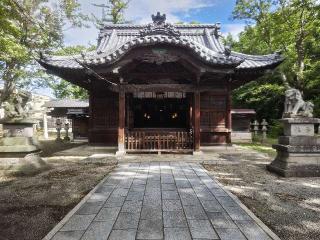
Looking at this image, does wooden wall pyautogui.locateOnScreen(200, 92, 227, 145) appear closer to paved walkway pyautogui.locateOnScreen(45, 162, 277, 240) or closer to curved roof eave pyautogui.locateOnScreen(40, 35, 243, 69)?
curved roof eave pyautogui.locateOnScreen(40, 35, 243, 69)

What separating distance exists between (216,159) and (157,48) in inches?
206

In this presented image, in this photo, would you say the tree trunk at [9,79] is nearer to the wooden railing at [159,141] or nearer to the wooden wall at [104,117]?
the wooden wall at [104,117]

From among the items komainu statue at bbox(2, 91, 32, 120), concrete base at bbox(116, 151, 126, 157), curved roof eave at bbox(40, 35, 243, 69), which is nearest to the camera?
komainu statue at bbox(2, 91, 32, 120)

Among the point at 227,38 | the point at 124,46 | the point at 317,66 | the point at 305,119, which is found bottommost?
the point at 305,119

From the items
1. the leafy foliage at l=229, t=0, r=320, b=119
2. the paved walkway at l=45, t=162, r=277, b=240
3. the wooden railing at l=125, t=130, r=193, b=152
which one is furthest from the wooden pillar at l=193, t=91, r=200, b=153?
the leafy foliage at l=229, t=0, r=320, b=119

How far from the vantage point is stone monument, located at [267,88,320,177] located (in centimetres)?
789

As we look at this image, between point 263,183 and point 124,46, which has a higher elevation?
point 124,46

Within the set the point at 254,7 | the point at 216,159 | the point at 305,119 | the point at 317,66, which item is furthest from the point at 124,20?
the point at 305,119

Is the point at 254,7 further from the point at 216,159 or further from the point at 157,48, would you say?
the point at 216,159

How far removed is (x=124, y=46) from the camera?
10656 mm

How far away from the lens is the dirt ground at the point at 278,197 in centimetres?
421

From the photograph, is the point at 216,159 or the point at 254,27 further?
the point at 254,27

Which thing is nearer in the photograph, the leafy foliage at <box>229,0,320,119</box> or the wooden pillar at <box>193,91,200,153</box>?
the wooden pillar at <box>193,91,200,153</box>

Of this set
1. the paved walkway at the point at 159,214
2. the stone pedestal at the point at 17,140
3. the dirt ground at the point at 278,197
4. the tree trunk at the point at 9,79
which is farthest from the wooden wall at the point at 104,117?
the tree trunk at the point at 9,79
